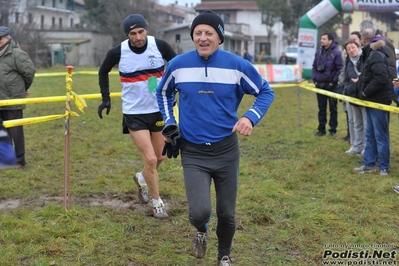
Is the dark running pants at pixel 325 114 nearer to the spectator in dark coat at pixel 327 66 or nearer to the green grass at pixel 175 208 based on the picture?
the spectator in dark coat at pixel 327 66

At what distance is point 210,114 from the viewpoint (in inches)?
167

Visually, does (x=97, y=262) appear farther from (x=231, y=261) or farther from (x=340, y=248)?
(x=340, y=248)

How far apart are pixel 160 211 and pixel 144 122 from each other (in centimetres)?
97

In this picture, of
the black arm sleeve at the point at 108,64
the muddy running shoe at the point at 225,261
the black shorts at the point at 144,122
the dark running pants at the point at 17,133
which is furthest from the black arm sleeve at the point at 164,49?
the dark running pants at the point at 17,133

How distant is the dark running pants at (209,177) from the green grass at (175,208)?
65cm

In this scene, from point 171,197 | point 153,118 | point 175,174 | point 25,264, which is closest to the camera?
point 25,264

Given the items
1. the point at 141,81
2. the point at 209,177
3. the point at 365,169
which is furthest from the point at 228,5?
the point at 209,177

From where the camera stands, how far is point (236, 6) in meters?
76.2

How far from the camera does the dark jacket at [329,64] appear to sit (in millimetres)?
10883

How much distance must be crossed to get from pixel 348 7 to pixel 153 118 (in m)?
13.0

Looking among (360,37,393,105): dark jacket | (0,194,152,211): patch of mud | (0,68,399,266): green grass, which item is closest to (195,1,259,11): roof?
(0,68,399,266): green grass

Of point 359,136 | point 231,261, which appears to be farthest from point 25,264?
point 359,136

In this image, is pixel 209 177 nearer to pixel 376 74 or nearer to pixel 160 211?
pixel 160 211

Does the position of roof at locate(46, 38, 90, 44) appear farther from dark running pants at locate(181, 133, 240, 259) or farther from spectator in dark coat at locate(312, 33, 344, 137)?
dark running pants at locate(181, 133, 240, 259)
